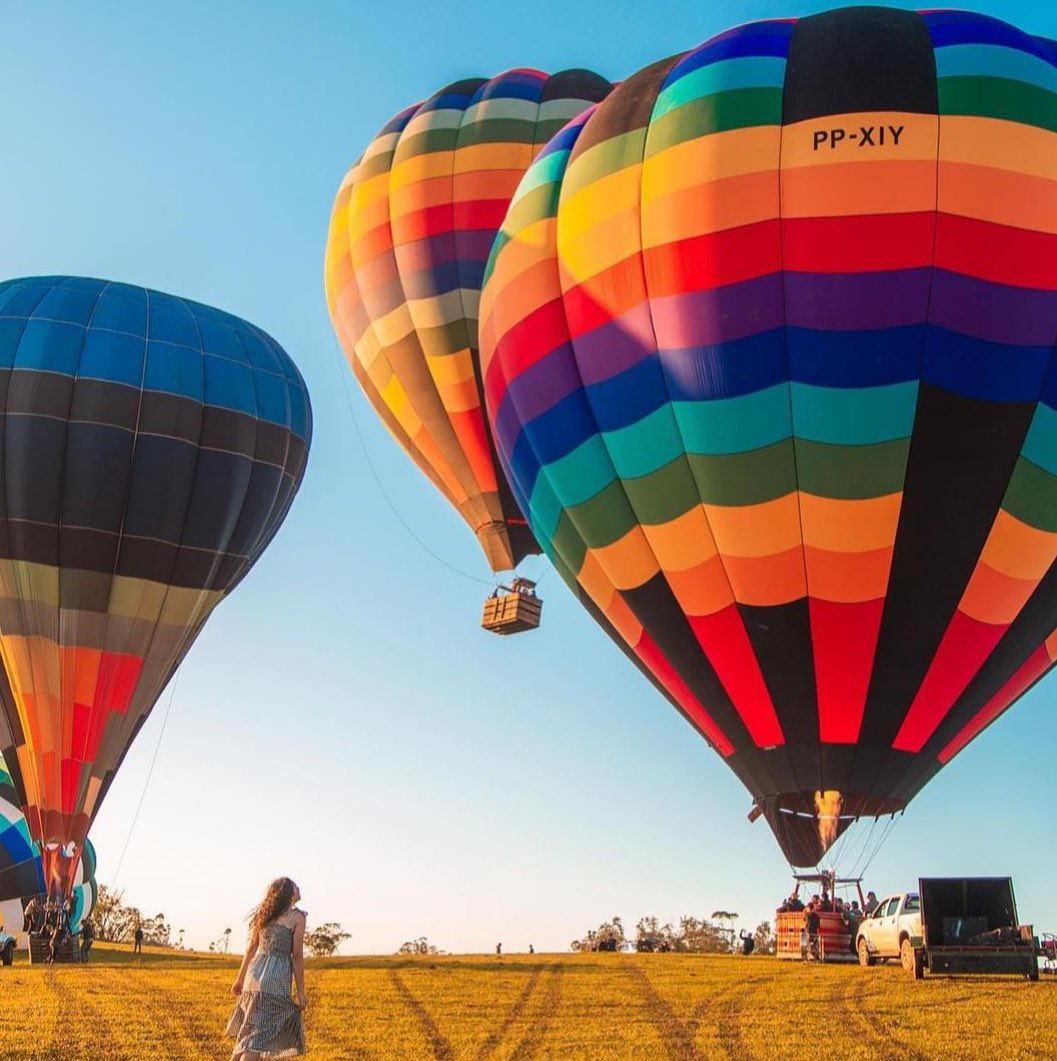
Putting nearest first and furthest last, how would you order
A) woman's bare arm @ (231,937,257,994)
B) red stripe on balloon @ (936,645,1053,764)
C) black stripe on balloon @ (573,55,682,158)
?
woman's bare arm @ (231,937,257,994) < red stripe on balloon @ (936,645,1053,764) < black stripe on balloon @ (573,55,682,158)

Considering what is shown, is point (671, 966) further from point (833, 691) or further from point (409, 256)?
point (409, 256)

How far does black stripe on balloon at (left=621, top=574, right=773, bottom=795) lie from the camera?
14.1m

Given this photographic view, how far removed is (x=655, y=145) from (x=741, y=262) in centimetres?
192

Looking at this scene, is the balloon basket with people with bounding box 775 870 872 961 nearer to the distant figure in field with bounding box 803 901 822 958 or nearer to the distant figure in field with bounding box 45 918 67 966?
the distant figure in field with bounding box 803 901 822 958

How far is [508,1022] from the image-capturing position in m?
10.1

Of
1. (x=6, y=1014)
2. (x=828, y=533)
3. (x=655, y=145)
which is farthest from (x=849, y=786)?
(x=6, y=1014)

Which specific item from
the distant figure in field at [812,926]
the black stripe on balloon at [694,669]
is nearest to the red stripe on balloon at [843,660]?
the black stripe on balloon at [694,669]

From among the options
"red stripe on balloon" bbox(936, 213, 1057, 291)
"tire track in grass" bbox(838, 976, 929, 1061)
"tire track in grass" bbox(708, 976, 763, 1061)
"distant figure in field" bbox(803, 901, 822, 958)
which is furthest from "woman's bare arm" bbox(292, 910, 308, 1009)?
"distant figure in field" bbox(803, 901, 822, 958)

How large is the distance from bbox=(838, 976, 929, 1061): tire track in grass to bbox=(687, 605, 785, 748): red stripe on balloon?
265cm

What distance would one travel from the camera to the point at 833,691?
44.4 ft

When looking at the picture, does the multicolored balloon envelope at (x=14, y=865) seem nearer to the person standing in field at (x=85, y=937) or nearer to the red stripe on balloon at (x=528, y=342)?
the person standing in field at (x=85, y=937)

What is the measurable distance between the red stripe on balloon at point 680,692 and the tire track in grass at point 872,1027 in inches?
116

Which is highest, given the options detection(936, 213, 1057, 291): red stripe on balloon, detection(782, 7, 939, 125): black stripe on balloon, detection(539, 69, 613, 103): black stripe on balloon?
detection(539, 69, 613, 103): black stripe on balloon

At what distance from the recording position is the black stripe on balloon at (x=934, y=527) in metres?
12.9
